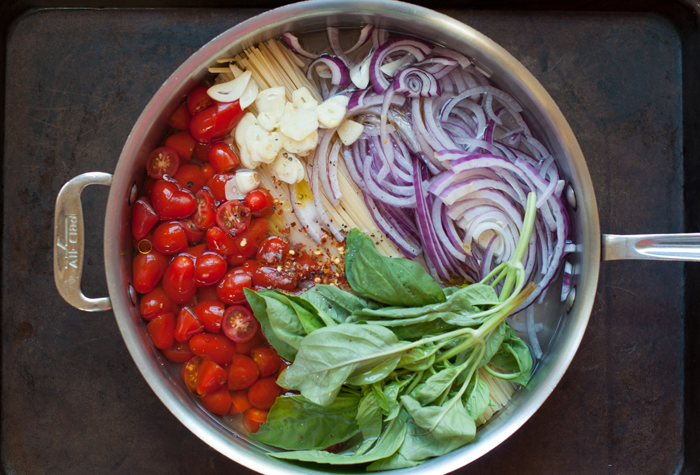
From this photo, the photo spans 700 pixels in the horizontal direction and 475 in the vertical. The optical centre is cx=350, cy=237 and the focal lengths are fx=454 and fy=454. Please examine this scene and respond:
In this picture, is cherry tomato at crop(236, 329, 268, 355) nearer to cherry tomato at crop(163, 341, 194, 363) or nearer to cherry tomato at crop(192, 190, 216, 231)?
cherry tomato at crop(163, 341, 194, 363)

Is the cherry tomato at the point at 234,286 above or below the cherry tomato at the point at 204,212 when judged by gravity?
below

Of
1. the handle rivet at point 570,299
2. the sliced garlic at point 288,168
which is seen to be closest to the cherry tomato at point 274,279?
the sliced garlic at point 288,168

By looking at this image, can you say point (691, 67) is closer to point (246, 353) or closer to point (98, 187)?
point (246, 353)

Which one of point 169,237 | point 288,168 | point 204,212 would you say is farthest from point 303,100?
point 169,237

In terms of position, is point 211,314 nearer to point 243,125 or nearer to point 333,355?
point 333,355

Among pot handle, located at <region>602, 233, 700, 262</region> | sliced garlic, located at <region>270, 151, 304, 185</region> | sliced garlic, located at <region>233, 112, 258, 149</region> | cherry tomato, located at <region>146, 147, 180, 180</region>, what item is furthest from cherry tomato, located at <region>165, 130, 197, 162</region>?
pot handle, located at <region>602, 233, 700, 262</region>

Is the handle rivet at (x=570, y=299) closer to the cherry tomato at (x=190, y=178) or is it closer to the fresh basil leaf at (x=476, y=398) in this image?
the fresh basil leaf at (x=476, y=398)

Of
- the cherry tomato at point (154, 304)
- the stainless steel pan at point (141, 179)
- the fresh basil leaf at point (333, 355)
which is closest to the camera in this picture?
the fresh basil leaf at point (333, 355)
